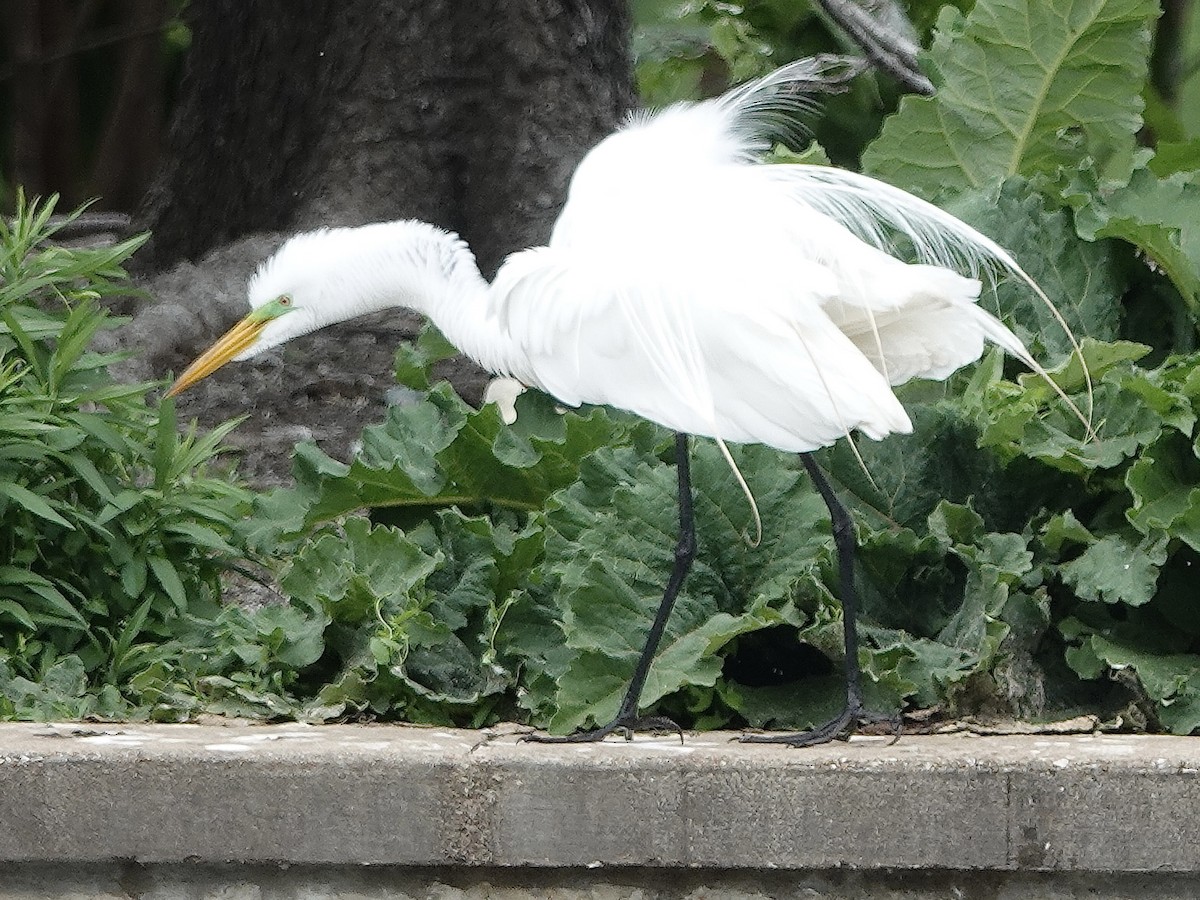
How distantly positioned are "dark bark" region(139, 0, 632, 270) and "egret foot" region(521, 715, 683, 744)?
1836 millimetres

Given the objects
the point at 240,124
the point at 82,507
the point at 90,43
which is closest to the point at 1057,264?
the point at 82,507

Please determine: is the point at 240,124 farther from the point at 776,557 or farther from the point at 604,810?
the point at 604,810

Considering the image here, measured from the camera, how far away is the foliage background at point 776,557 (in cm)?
296

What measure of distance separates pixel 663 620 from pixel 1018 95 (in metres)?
1.85

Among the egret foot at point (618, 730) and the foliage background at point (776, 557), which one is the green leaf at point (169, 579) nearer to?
the foliage background at point (776, 557)

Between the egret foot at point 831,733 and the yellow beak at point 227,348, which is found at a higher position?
the yellow beak at point 227,348

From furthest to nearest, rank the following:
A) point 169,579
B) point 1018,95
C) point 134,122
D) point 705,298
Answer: point 134,122, point 1018,95, point 169,579, point 705,298

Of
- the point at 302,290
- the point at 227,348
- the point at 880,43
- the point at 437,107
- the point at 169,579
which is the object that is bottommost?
the point at 169,579

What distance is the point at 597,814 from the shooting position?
Result: 7.68ft

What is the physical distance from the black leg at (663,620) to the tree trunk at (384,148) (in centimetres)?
165

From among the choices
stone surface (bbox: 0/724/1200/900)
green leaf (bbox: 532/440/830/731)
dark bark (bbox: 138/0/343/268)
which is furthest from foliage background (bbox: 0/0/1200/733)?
dark bark (bbox: 138/0/343/268)

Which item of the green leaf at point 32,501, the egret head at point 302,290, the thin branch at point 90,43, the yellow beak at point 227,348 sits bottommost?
the green leaf at point 32,501

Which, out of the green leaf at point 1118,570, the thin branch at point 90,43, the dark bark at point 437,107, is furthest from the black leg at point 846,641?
the thin branch at point 90,43

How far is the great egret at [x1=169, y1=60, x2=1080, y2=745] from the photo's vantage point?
2621mm
